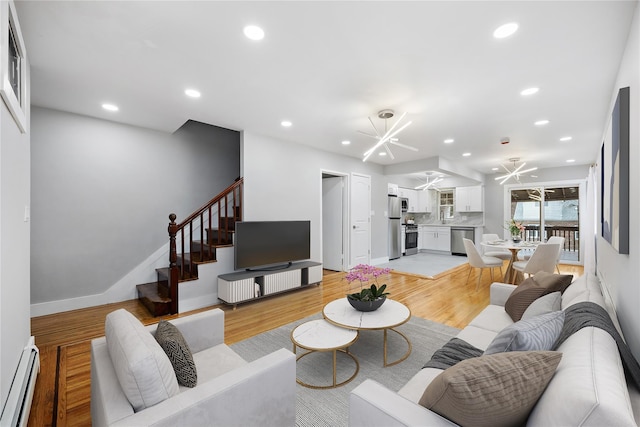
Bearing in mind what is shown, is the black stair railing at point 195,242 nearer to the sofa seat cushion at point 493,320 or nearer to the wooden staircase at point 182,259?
the wooden staircase at point 182,259

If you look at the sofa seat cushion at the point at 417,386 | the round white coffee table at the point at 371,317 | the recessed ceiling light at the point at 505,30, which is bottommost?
the sofa seat cushion at the point at 417,386

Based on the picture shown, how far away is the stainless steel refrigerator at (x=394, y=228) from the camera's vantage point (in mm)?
7477

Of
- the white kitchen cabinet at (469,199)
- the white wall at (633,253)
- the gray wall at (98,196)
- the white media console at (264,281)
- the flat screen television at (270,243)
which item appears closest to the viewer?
the white wall at (633,253)

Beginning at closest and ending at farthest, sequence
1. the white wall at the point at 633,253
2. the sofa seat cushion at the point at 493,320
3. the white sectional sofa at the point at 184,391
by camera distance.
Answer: the white sectional sofa at the point at 184,391 < the white wall at the point at 633,253 < the sofa seat cushion at the point at 493,320

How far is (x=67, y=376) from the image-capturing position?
224 centimetres

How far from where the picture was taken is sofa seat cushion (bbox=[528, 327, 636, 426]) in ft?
2.42

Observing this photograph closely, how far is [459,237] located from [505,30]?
7.40 m

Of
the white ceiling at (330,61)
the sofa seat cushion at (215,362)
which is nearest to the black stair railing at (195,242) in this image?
the white ceiling at (330,61)

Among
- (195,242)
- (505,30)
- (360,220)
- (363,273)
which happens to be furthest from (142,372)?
(360,220)

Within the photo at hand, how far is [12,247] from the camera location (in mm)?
1682

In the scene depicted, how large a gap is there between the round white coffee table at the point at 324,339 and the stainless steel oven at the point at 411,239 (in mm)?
6457

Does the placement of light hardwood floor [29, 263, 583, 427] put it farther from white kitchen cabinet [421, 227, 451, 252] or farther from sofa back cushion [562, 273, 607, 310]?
white kitchen cabinet [421, 227, 451, 252]

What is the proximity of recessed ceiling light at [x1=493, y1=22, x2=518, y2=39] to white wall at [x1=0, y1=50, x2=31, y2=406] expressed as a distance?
2.93m

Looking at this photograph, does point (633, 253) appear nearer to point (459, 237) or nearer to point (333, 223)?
point (333, 223)
